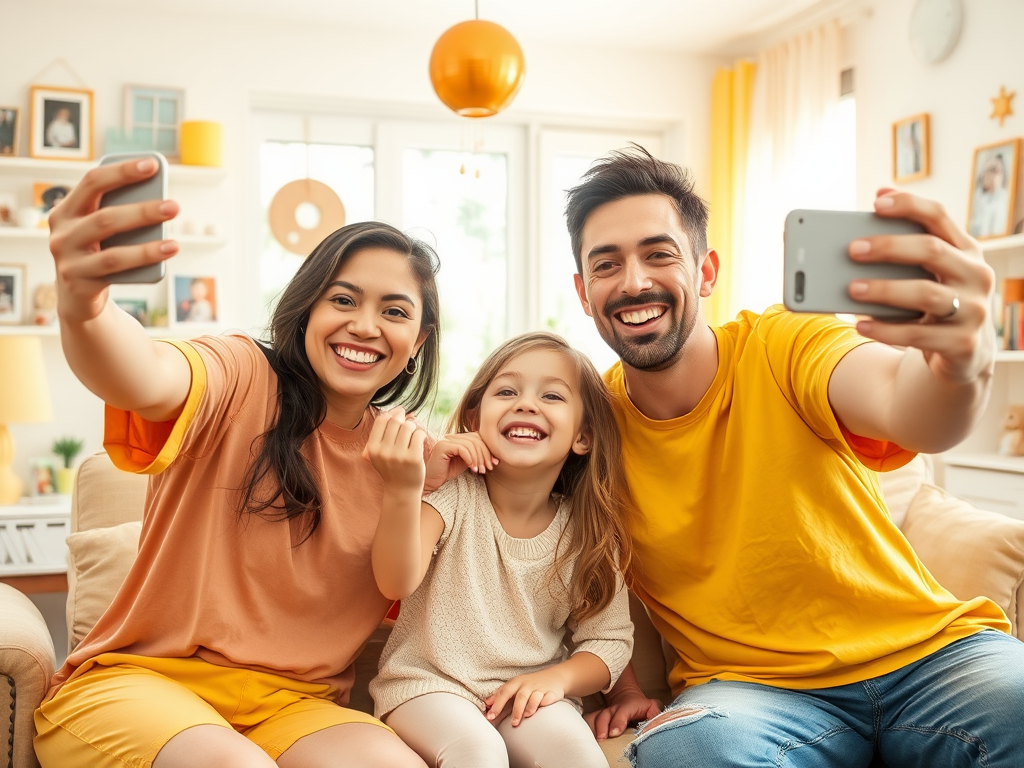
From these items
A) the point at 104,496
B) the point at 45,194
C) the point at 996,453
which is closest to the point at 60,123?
the point at 45,194

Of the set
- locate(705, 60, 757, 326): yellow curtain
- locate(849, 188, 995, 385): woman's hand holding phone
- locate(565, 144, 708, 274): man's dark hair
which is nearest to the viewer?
locate(849, 188, 995, 385): woman's hand holding phone

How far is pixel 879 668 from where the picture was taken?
1.48 m

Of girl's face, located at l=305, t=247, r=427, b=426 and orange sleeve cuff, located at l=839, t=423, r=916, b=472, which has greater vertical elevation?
girl's face, located at l=305, t=247, r=427, b=426

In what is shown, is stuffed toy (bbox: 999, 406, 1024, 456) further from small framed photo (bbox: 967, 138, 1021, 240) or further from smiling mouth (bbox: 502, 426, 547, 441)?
smiling mouth (bbox: 502, 426, 547, 441)

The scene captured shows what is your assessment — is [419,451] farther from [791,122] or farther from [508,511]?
[791,122]

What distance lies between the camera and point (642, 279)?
166 centimetres

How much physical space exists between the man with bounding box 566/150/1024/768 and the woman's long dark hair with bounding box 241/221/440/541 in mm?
322

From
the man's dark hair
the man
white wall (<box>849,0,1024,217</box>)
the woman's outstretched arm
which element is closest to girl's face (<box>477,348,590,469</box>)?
the man

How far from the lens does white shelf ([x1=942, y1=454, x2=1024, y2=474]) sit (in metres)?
3.43

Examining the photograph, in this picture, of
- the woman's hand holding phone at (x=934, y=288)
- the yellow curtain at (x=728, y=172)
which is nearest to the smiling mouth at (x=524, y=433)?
the woman's hand holding phone at (x=934, y=288)

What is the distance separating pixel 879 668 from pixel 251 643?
994mm

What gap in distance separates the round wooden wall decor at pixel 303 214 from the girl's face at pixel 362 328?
339 cm

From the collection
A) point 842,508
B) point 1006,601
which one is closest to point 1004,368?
point 1006,601

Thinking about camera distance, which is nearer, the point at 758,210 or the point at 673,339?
the point at 673,339
